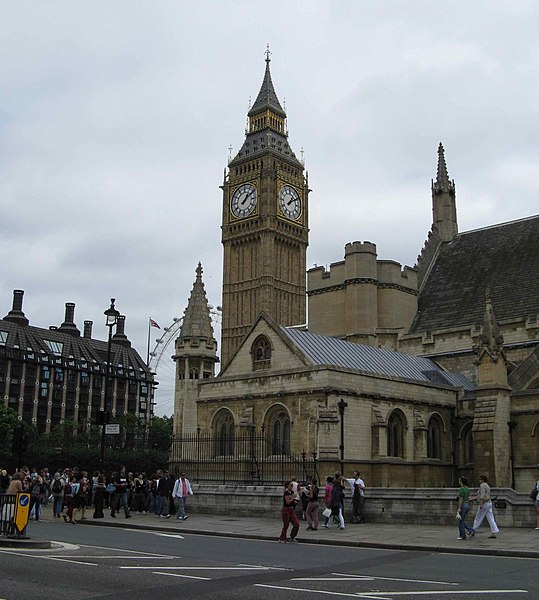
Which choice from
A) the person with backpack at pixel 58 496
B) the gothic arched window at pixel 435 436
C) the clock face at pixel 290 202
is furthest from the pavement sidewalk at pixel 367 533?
the clock face at pixel 290 202

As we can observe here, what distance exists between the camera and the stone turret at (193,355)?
47.4m

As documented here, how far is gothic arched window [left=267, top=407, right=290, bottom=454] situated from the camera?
1352 inches

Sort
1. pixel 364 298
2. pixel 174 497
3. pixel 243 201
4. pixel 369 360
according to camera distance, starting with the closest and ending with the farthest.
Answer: pixel 174 497
pixel 369 360
pixel 364 298
pixel 243 201

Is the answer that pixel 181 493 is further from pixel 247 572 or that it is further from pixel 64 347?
pixel 64 347

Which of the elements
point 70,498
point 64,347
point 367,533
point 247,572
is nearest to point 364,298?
point 70,498

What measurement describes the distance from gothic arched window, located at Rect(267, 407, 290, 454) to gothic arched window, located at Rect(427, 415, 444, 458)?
299 inches

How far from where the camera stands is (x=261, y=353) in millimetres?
37281

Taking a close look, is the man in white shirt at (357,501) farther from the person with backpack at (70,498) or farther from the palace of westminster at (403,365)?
the person with backpack at (70,498)

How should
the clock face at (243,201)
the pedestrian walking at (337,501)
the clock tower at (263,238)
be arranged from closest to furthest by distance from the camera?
the pedestrian walking at (337,501)
the clock tower at (263,238)
the clock face at (243,201)

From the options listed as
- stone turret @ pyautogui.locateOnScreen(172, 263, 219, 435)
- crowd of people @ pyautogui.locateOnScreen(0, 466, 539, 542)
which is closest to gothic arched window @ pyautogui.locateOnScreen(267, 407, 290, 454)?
crowd of people @ pyautogui.locateOnScreen(0, 466, 539, 542)

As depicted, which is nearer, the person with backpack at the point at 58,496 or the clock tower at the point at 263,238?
the person with backpack at the point at 58,496

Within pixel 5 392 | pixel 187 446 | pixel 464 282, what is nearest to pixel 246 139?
pixel 5 392

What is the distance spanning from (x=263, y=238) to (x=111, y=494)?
222ft

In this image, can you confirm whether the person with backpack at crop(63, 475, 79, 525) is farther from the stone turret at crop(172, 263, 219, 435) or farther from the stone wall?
the stone turret at crop(172, 263, 219, 435)
